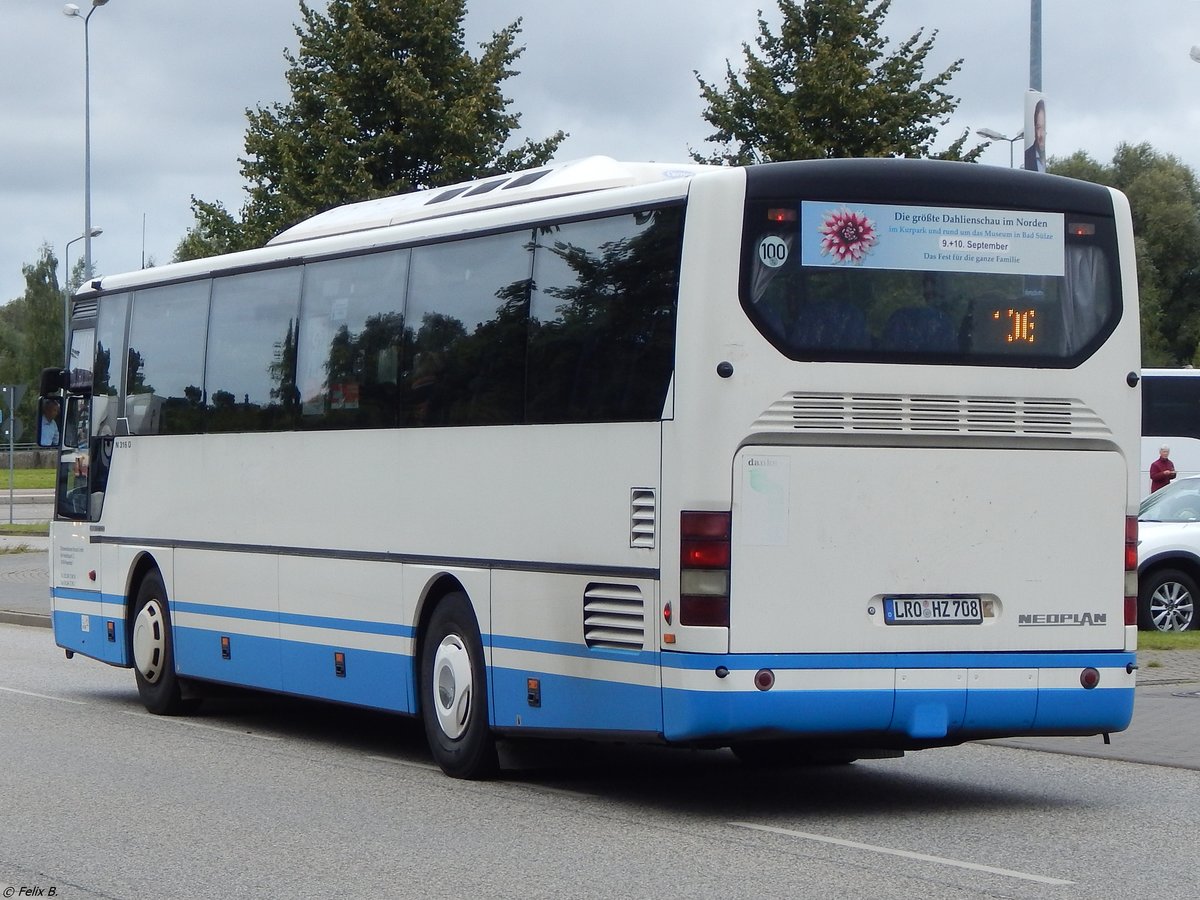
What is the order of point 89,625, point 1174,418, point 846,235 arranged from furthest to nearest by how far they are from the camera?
point 1174,418 < point 89,625 < point 846,235

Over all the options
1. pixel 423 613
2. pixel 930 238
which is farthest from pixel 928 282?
pixel 423 613

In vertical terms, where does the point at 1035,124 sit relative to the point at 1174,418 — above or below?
above

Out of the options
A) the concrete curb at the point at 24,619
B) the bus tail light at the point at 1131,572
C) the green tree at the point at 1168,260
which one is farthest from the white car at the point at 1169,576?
the green tree at the point at 1168,260

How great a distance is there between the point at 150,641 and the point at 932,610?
748cm

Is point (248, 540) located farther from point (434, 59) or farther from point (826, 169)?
point (434, 59)

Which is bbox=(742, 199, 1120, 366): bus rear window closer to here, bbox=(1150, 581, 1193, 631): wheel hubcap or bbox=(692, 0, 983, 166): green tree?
bbox=(1150, 581, 1193, 631): wheel hubcap

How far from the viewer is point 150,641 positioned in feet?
→ 51.0

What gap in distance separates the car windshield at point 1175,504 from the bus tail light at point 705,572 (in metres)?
13.5

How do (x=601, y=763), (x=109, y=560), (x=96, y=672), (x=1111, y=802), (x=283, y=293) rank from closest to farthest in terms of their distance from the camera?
(x=1111, y=802) < (x=601, y=763) < (x=283, y=293) < (x=109, y=560) < (x=96, y=672)

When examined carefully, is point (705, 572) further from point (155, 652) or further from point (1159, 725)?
point (155, 652)

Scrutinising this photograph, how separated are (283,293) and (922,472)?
214 inches

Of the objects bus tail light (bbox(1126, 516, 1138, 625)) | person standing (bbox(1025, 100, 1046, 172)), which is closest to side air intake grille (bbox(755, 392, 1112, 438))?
bus tail light (bbox(1126, 516, 1138, 625))

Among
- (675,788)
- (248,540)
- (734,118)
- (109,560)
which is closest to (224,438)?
(248,540)

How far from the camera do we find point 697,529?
966 centimetres
